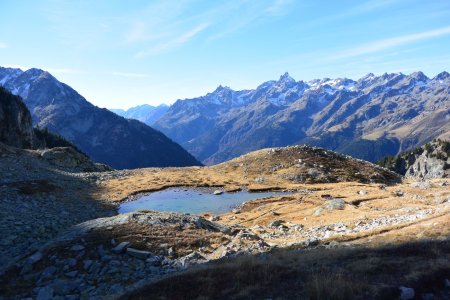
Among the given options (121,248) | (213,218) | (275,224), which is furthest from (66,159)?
(121,248)

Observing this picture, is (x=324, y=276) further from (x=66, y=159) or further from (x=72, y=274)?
(x=66, y=159)

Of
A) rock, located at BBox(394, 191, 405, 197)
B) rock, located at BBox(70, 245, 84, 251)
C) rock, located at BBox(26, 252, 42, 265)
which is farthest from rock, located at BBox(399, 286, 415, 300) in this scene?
rock, located at BBox(394, 191, 405, 197)

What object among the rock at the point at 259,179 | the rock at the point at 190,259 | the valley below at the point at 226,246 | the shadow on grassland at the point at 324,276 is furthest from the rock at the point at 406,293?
the rock at the point at 259,179

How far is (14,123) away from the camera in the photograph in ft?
424

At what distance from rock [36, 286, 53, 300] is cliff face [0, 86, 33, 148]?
114 meters

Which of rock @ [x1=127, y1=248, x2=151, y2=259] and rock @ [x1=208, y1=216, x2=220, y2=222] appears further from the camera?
rock @ [x1=208, y1=216, x2=220, y2=222]

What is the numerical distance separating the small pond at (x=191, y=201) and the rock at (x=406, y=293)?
140 feet

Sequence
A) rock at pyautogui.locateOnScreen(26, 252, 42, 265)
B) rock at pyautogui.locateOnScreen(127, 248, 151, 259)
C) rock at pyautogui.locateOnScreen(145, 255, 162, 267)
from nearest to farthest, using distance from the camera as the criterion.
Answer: rock at pyautogui.locateOnScreen(145, 255, 162, 267)
rock at pyautogui.locateOnScreen(26, 252, 42, 265)
rock at pyautogui.locateOnScreen(127, 248, 151, 259)

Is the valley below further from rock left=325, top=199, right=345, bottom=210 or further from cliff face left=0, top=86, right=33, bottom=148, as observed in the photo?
cliff face left=0, top=86, right=33, bottom=148

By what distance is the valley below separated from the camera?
16.7 meters

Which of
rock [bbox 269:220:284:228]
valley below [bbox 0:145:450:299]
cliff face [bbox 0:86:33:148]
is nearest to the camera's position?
valley below [bbox 0:145:450:299]

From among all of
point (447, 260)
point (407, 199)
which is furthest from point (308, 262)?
point (407, 199)

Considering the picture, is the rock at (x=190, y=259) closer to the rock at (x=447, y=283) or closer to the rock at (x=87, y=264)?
the rock at (x=87, y=264)

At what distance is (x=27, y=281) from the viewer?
910 inches
